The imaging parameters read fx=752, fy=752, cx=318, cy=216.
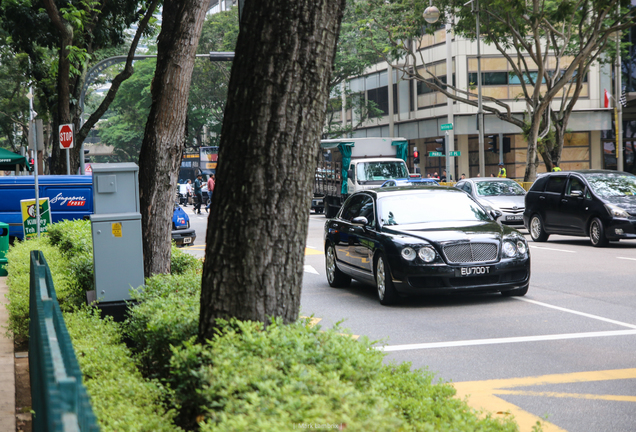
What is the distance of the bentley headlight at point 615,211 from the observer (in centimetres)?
1638

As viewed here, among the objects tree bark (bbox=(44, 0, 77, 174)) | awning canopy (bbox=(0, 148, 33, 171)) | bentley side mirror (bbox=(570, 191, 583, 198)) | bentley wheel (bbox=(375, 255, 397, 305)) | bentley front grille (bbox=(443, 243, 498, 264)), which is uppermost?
tree bark (bbox=(44, 0, 77, 174))

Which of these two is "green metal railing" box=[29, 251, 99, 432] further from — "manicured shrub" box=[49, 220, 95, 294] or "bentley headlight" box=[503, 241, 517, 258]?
"bentley headlight" box=[503, 241, 517, 258]

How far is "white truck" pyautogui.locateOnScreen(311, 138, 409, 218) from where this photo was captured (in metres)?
30.0

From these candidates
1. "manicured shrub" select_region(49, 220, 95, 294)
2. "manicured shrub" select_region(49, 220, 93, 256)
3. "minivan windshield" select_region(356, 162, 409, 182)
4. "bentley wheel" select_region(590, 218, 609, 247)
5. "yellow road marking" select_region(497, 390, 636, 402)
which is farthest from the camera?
"minivan windshield" select_region(356, 162, 409, 182)

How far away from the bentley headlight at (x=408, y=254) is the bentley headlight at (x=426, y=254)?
3.0 inches

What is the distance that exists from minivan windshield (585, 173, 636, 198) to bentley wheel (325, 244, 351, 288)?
8.05m

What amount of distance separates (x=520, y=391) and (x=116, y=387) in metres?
3.13

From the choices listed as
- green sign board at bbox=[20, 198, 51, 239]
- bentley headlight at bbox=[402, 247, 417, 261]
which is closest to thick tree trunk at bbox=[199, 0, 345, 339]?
bentley headlight at bbox=[402, 247, 417, 261]

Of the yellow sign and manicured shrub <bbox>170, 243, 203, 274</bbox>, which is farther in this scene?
manicured shrub <bbox>170, 243, 203, 274</bbox>

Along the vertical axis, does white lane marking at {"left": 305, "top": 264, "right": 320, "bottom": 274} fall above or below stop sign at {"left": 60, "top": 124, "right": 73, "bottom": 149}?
below

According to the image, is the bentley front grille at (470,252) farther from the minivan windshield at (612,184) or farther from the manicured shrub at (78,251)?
the minivan windshield at (612,184)

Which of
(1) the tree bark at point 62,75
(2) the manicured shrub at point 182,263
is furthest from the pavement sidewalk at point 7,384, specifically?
(1) the tree bark at point 62,75

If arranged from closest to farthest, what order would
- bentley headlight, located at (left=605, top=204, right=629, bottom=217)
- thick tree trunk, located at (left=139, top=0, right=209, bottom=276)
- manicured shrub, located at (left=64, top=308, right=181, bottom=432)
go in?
manicured shrub, located at (left=64, top=308, right=181, bottom=432) → thick tree trunk, located at (left=139, top=0, right=209, bottom=276) → bentley headlight, located at (left=605, top=204, right=629, bottom=217)

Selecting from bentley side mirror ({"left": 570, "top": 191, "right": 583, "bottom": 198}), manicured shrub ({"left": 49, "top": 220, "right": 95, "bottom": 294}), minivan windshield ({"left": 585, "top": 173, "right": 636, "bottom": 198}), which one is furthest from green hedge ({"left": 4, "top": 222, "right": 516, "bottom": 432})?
bentley side mirror ({"left": 570, "top": 191, "right": 583, "bottom": 198})
